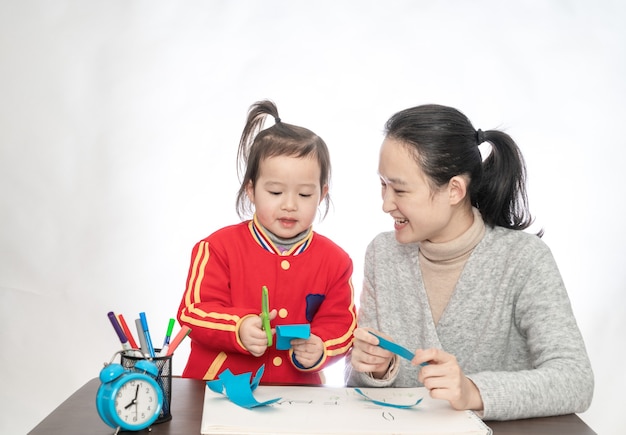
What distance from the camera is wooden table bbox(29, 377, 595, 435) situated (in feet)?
3.76

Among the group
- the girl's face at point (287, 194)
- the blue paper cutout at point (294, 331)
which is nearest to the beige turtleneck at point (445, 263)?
the girl's face at point (287, 194)

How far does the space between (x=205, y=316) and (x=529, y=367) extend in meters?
0.74

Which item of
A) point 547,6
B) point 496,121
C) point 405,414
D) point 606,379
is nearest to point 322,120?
point 496,121

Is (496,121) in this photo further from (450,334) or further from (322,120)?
(450,334)

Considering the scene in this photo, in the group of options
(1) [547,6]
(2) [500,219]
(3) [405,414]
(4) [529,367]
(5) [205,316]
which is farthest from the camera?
(1) [547,6]

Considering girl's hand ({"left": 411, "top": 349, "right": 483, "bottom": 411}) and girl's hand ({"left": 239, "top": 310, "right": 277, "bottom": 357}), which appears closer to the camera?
girl's hand ({"left": 411, "top": 349, "right": 483, "bottom": 411})

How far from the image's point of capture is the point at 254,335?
4.83 feet

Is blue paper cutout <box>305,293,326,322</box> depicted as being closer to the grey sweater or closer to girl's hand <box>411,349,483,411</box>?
the grey sweater

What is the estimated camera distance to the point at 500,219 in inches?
70.5

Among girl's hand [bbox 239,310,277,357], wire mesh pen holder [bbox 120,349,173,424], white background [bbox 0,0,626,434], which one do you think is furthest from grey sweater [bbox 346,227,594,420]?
white background [bbox 0,0,626,434]

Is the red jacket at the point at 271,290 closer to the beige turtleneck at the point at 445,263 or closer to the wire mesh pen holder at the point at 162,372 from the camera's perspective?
the beige turtleneck at the point at 445,263

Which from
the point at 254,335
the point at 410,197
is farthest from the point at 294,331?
the point at 410,197

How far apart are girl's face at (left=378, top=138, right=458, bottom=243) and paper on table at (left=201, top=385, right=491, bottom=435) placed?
0.43 m

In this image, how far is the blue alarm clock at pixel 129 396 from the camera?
3.59 ft
